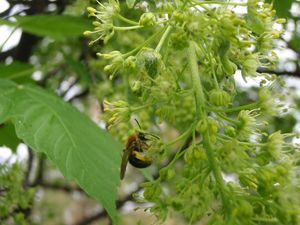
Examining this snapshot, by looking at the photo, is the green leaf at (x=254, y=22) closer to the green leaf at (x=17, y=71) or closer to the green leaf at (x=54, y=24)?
the green leaf at (x=54, y=24)

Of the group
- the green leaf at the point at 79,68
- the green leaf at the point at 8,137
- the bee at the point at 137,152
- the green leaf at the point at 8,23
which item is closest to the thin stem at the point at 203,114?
the bee at the point at 137,152

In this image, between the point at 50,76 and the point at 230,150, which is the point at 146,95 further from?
the point at 50,76

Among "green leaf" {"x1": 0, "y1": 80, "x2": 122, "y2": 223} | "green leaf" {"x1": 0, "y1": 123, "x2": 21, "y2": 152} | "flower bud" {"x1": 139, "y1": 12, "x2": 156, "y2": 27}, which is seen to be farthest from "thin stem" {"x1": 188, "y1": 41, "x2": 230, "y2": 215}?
"green leaf" {"x1": 0, "y1": 123, "x2": 21, "y2": 152}

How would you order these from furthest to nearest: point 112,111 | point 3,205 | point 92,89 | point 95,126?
point 92,89 → point 3,205 → point 95,126 → point 112,111

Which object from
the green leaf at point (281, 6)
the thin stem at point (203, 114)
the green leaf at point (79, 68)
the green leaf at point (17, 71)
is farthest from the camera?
the green leaf at point (79, 68)

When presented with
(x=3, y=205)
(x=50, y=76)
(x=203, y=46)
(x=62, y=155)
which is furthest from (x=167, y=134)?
(x=203, y=46)

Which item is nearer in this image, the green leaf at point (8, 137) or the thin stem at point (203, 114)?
the thin stem at point (203, 114)
